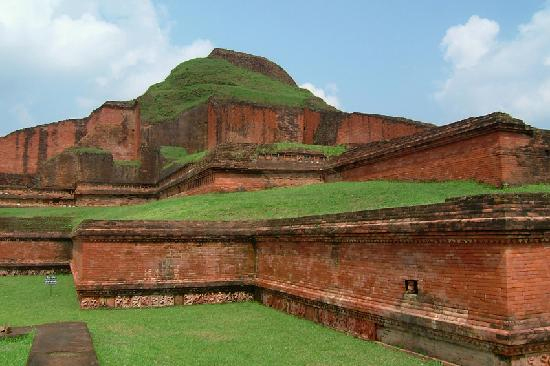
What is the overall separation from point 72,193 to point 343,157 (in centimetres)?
1264

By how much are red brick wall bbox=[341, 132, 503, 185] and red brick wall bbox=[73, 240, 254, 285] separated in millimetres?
4485

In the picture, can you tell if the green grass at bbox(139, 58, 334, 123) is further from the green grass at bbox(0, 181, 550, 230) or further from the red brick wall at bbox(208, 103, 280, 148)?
the green grass at bbox(0, 181, 550, 230)

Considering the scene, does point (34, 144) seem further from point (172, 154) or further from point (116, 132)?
point (172, 154)

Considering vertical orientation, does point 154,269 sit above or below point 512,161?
below

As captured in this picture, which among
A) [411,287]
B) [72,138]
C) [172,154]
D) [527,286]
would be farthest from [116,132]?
[527,286]

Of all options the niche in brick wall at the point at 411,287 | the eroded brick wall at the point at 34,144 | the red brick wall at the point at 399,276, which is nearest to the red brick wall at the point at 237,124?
the eroded brick wall at the point at 34,144

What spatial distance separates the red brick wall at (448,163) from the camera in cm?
1044

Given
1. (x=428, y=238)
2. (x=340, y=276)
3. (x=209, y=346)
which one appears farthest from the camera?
(x=340, y=276)

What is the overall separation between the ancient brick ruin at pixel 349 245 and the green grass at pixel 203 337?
1.27 feet

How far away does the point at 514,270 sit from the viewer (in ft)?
16.3

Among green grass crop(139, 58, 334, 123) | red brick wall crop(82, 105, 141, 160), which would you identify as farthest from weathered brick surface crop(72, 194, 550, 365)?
red brick wall crop(82, 105, 141, 160)

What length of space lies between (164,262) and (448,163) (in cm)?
Answer: 618

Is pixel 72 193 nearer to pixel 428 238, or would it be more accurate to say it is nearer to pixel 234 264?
pixel 234 264

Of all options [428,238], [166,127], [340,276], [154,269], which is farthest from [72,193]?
[428,238]
